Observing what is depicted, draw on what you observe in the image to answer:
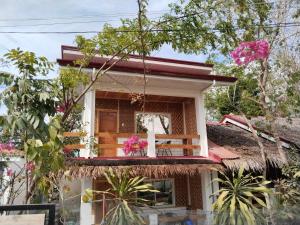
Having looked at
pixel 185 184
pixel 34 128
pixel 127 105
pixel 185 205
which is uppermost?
pixel 127 105

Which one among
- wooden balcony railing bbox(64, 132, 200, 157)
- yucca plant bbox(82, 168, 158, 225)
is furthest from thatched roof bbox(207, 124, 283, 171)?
yucca plant bbox(82, 168, 158, 225)

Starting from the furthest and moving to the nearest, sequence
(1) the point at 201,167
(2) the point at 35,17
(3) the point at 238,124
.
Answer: (3) the point at 238,124
(1) the point at 201,167
(2) the point at 35,17

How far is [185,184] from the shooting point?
423 inches

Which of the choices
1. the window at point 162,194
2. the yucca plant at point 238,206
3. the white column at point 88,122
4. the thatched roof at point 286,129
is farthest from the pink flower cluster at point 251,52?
the window at point 162,194

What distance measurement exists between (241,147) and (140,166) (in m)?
4.01

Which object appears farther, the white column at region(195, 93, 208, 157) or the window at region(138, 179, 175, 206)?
the window at region(138, 179, 175, 206)

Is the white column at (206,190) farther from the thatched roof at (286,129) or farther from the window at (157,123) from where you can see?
the thatched roof at (286,129)

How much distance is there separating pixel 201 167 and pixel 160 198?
2.49m

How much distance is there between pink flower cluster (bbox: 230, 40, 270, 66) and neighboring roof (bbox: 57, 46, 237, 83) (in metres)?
2.84

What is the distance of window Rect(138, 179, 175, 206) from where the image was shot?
33.6 ft

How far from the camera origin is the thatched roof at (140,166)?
7621 millimetres

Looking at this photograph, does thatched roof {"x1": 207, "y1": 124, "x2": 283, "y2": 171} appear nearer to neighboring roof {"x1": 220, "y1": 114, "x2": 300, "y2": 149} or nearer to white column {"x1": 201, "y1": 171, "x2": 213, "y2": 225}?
neighboring roof {"x1": 220, "y1": 114, "x2": 300, "y2": 149}

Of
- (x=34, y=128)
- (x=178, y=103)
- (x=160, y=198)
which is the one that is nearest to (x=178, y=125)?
(x=178, y=103)

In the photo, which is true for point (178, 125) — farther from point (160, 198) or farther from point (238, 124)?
point (238, 124)
